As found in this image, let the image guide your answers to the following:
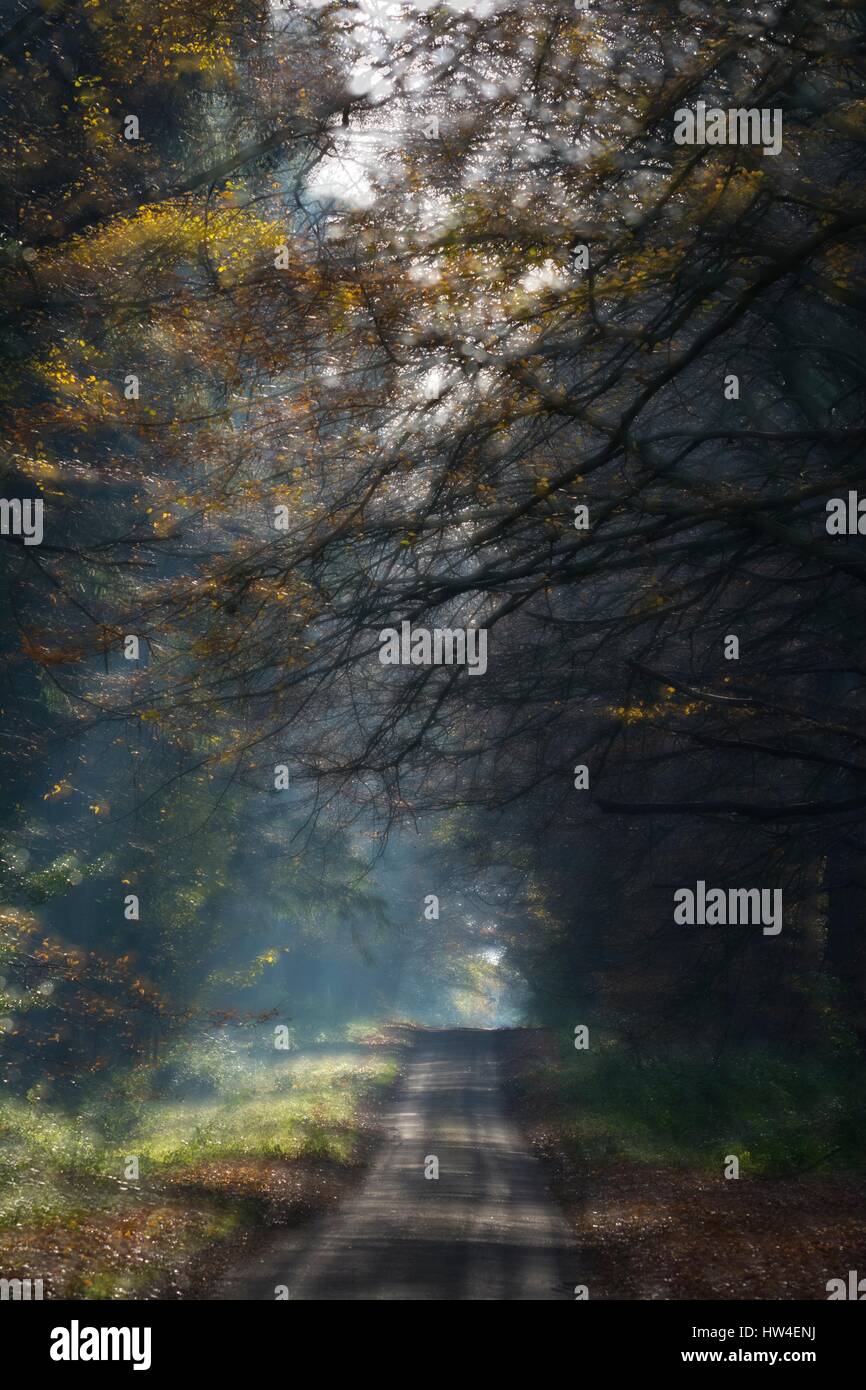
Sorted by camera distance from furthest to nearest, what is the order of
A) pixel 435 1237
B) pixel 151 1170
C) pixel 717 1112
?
pixel 717 1112 < pixel 151 1170 < pixel 435 1237

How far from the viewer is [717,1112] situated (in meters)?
19.3

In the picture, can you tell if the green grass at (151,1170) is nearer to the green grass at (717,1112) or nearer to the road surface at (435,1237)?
the road surface at (435,1237)

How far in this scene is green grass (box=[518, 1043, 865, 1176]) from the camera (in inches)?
622

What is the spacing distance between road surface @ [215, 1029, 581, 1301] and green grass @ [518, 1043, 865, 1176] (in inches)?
64.4

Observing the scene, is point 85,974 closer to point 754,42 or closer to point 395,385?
point 395,385

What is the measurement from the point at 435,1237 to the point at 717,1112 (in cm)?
915

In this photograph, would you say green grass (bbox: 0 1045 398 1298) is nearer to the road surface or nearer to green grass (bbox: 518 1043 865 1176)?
the road surface

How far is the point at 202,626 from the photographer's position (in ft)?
34.2

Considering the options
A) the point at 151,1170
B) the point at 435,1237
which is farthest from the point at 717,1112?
the point at 151,1170

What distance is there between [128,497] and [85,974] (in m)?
10.6

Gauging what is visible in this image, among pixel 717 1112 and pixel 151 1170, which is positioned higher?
pixel 717 1112

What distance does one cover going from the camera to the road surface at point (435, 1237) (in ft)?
30.8

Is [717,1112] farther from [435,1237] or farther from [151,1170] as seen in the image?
[151,1170]

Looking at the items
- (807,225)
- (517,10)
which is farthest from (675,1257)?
(517,10)
